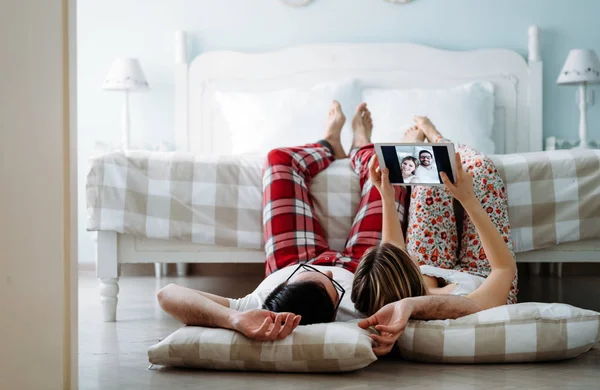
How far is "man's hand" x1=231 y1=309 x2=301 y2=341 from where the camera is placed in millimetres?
1721

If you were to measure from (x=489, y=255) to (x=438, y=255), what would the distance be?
349 millimetres

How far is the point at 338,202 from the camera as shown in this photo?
8.55 ft

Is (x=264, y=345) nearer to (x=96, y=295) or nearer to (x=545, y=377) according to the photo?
Answer: (x=545, y=377)

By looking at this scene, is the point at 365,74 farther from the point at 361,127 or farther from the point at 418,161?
the point at 418,161

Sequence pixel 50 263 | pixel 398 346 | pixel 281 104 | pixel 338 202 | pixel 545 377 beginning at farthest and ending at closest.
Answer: pixel 281 104 < pixel 338 202 < pixel 398 346 < pixel 545 377 < pixel 50 263

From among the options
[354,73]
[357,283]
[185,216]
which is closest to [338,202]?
[185,216]

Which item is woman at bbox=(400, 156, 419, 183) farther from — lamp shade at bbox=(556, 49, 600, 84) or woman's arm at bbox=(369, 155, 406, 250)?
lamp shade at bbox=(556, 49, 600, 84)

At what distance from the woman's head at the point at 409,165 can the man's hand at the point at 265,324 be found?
599mm

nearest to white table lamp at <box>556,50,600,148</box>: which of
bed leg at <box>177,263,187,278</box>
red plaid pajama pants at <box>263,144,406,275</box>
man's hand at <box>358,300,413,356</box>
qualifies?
red plaid pajama pants at <box>263,144,406,275</box>

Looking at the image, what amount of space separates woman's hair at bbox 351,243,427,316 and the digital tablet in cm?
27

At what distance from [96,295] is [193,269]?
0.98 m

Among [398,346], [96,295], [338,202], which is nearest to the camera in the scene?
[398,346]

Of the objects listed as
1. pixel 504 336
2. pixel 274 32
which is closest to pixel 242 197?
pixel 504 336

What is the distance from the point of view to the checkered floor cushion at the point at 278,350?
1713 millimetres
